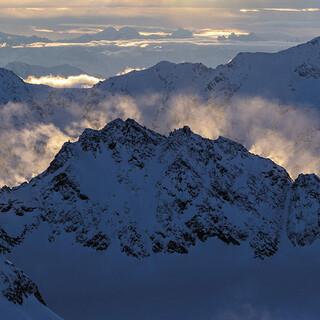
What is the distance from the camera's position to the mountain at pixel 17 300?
181000 millimetres

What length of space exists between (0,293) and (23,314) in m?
8.17

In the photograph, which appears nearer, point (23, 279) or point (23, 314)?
point (23, 314)

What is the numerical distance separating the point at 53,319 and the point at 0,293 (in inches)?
579

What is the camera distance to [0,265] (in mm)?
199875

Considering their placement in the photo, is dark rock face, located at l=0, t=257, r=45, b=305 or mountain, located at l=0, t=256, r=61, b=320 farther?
dark rock face, located at l=0, t=257, r=45, b=305

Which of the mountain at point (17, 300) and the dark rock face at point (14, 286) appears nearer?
the mountain at point (17, 300)

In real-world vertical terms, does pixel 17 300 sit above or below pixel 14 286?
below

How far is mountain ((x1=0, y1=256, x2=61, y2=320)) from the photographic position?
594 ft

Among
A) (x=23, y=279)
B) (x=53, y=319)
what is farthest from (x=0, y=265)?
(x=53, y=319)

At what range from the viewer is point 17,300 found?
189 metres

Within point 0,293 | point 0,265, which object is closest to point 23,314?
point 0,293

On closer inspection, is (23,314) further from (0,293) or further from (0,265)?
(0,265)

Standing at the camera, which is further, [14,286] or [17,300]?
[14,286]

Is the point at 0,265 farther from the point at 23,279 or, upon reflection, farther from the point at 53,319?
the point at 53,319
